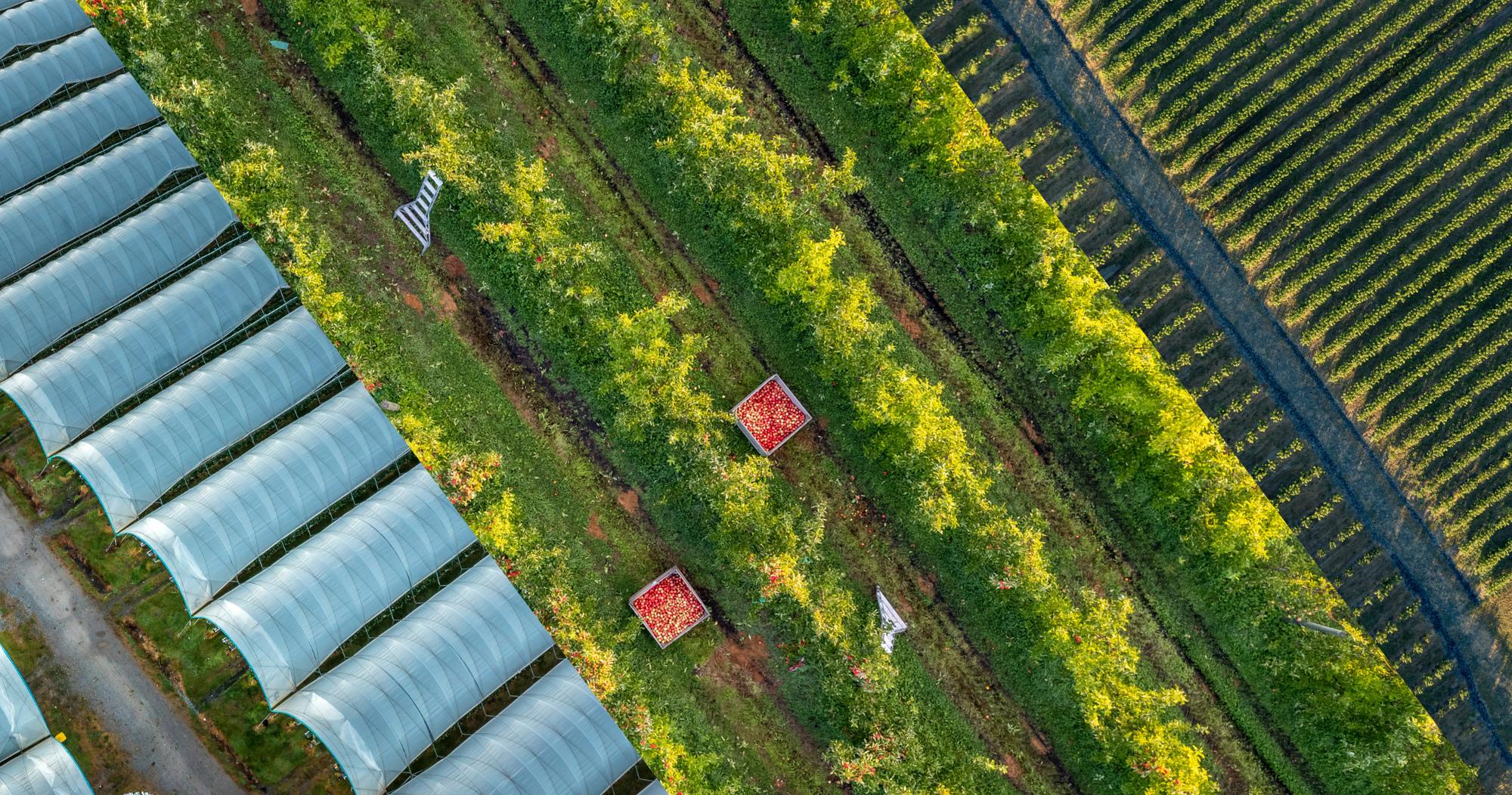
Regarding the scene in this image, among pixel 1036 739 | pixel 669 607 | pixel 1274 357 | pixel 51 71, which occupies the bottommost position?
pixel 1036 739

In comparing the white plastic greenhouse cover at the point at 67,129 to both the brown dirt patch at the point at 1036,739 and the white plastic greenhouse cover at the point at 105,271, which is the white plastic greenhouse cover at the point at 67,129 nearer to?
the white plastic greenhouse cover at the point at 105,271

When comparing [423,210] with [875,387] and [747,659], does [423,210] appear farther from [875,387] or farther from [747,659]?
[747,659]

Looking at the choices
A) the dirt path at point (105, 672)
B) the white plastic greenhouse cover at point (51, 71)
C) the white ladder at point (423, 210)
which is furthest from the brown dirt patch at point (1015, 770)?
the white plastic greenhouse cover at point (51, 71)

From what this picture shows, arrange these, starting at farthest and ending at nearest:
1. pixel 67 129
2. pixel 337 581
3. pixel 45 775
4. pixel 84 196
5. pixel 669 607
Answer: pixel 669 607
pixel 67 129
pixel 84 196
pixel 337 581
pixel 45 775

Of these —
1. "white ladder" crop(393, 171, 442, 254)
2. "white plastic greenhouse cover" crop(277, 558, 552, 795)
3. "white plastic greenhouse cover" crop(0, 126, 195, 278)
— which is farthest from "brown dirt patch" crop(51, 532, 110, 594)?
"white ladder" crop(393, 171, 442, 254)

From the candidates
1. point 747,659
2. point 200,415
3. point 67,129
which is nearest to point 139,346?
point 200,415

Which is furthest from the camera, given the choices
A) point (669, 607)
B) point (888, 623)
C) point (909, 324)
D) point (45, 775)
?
point (909, 324)

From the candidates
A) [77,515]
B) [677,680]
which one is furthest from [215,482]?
[677,680]
